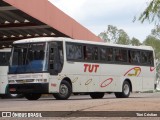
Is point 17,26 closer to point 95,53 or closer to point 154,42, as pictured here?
point 95,53

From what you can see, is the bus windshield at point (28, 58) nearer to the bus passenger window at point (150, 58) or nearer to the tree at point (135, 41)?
the bus passenger window at point (150, 58)

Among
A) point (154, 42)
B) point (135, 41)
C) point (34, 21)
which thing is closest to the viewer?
point (34, 21)

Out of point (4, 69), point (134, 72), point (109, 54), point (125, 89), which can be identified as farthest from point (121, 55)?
point (4, 69)

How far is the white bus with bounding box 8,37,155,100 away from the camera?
69.5ft

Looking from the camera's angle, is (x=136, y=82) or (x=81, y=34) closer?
(x=136, y=82)

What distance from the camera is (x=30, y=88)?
21.3 metres

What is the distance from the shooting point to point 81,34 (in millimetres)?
37219

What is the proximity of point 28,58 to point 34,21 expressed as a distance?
9.28m

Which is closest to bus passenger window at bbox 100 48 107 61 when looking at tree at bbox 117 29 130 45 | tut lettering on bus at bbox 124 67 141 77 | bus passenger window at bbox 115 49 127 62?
bus passenger window at bbox 115 49 127 62

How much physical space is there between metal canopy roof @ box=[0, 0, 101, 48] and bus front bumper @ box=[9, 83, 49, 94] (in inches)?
204

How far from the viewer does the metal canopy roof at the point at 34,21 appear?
27750 mm

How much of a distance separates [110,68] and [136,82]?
95.3 inches

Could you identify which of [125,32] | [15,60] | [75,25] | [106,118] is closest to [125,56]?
[15,60]

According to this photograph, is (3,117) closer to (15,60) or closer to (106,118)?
(106,118)
